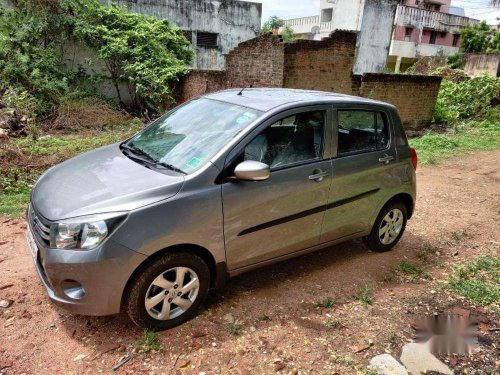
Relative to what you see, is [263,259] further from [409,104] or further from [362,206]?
[409,104]

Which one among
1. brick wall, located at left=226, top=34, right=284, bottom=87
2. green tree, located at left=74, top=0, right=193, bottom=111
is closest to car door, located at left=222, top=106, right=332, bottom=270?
brick wall, located at left=226, top=34, right=284, bottom=87

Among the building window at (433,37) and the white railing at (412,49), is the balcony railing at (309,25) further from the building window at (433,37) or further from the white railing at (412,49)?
the building window at (433,37)

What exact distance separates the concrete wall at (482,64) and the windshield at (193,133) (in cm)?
1725

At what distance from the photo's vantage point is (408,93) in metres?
11.2

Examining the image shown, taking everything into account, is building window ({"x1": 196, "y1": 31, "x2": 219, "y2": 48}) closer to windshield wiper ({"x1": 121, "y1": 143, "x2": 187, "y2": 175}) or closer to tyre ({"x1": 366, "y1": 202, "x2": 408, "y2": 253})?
windshield wiper ({"x1": 121, "y1": 143, "x2": 187, "y2": 175})

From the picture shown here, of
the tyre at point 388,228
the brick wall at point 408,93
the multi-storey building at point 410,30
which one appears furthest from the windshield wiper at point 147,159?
the multi-storey building at point 410,30

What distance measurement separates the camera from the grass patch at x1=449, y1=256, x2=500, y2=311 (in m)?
3.46

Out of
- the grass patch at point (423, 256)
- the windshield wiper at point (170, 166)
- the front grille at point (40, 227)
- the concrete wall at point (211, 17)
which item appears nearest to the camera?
the front grille at point (40, 227)

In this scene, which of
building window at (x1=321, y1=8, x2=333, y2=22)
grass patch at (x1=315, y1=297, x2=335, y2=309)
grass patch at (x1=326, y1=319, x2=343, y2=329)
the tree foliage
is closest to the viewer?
grass patch at (x1=326, y1=319, x2=343, y2=329)

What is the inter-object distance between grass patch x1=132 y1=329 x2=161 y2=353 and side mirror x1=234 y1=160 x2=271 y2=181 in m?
1.29

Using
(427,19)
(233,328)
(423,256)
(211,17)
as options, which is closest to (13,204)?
(233,328)

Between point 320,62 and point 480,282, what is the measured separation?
6870mm

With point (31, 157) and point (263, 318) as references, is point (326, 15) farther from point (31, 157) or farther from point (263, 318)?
point (263, 318)

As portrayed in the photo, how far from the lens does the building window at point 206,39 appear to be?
1566 centimetres
